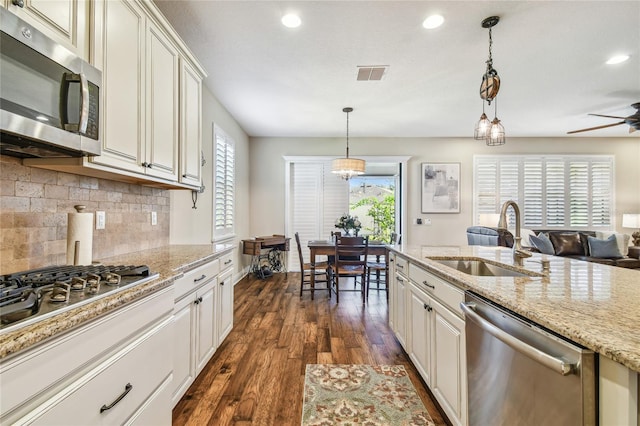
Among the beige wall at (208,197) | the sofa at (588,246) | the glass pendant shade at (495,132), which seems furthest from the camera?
the sofa at (588,246)

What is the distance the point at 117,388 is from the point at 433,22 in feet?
9.54

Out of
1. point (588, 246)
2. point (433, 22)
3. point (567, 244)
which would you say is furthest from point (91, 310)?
point (588, 246)

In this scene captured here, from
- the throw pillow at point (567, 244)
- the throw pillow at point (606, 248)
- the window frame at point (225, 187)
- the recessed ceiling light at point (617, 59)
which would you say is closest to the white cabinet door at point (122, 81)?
the window frame at point (225, 187)

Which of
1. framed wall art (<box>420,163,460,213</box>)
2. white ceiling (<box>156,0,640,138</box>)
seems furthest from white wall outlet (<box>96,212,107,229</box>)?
framed wall art (<box>420,163,460,213</box>)

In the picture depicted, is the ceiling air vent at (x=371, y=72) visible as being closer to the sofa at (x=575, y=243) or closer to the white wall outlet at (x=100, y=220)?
the white wall outlet at (x=100, y=220)

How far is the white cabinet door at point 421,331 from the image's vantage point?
171 centimetres

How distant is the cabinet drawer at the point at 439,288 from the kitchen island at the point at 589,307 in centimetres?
2

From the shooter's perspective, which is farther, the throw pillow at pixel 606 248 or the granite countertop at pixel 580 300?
the throw pillow at pixel 606 248

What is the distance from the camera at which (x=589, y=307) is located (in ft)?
2.93

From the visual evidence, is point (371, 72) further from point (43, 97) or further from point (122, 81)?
point (43, 97)

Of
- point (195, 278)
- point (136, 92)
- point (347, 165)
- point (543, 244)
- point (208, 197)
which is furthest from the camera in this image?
point (543, 244)

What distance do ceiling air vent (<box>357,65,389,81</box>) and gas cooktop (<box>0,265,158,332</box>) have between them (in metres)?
2.74

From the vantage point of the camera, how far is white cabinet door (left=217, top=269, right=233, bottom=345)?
2201mm

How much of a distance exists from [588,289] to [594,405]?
565 mm
